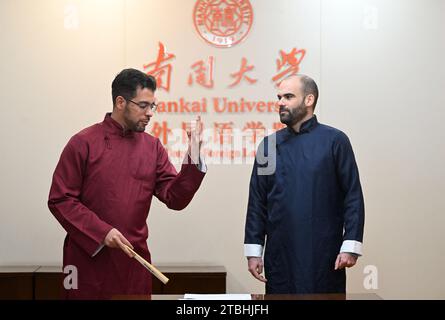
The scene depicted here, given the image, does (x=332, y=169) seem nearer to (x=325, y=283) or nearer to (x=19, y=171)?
(x=325, y=283)

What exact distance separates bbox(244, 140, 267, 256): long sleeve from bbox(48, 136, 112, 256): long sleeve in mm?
713

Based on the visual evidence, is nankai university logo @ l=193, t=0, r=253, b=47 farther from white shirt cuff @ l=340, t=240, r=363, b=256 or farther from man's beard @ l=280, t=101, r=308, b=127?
white shirt cuff @ l=340, t=240, r=363, b=256

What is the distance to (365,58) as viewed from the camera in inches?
179

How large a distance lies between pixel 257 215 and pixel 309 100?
2.01 ft

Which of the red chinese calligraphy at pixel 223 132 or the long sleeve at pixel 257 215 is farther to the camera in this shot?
the red chinese calligraphy at pixel 223 132

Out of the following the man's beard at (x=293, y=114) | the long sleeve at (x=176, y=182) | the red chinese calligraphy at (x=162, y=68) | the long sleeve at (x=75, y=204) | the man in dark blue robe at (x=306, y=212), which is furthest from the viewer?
the red chinese calligraphy at (x=162, y=68)

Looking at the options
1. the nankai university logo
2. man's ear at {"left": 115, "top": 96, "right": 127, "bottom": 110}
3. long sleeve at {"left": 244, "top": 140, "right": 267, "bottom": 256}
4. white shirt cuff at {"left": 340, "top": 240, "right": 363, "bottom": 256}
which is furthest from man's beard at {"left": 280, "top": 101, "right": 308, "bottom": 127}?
the nankai university logo

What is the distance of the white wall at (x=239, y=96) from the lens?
4.48 metres

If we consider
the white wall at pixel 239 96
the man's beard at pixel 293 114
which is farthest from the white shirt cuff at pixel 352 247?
the white wall at pixel 239 96

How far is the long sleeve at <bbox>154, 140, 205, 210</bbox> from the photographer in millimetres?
3031

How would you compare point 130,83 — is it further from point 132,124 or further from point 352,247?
point 352,247

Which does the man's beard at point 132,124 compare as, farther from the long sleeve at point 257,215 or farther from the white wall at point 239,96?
the white wall at point 239,96

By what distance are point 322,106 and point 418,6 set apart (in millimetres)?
940

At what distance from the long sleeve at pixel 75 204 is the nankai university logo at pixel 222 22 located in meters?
1.72
